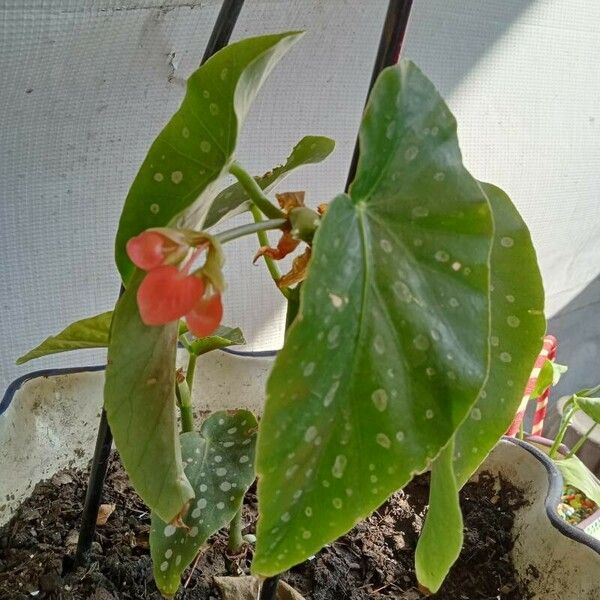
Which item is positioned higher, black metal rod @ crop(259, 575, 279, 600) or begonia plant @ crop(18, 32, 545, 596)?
begonia plant @ crop(18, 32, 545, 596)

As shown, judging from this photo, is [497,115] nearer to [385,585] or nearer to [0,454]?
[385,585]

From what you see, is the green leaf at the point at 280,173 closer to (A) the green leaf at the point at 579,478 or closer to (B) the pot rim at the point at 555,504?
(B) the pot rim at the point at 555,504

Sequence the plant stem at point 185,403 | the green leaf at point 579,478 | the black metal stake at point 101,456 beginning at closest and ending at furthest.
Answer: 1. the black metal stake at point 101,456
2. the plant stem at point 185,403
3. the green leaf at point 579,478

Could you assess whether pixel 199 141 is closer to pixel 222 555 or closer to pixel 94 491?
pixel 94 491

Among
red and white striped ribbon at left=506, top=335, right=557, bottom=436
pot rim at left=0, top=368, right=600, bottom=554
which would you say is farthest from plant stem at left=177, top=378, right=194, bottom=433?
red and white striped ribbon at left=506, top=335, right=557, bottom=436

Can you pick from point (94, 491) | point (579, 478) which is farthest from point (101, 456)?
point (579, 478)

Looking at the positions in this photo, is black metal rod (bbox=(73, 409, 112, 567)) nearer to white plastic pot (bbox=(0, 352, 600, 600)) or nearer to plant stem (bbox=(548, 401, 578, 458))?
white plastic pot (bbox=(0, 352, 600, 600))

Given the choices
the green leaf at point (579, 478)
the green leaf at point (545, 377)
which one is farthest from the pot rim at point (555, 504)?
the green leaf at point (545, 377)
